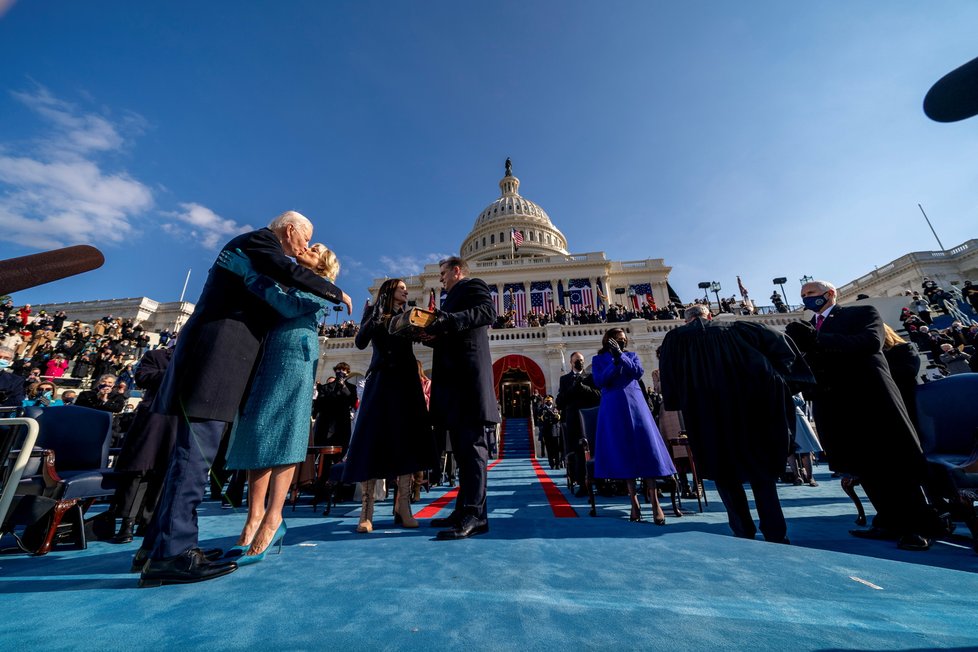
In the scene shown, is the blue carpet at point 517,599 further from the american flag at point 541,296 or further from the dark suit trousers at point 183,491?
the american flag at point 541,296

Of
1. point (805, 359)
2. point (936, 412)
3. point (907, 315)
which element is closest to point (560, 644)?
point (805, 359)

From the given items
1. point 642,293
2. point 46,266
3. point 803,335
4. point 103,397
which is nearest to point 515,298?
point 642,293

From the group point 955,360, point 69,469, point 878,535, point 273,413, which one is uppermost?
point 955,360

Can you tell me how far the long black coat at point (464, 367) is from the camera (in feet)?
9.34

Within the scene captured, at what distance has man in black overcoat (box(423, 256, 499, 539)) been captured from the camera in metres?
2.74

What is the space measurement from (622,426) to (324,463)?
3555mm

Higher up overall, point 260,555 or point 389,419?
point 389,419

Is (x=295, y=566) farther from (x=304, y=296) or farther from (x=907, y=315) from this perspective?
(x=907, y=315)

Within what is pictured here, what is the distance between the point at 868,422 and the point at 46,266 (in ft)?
16.8

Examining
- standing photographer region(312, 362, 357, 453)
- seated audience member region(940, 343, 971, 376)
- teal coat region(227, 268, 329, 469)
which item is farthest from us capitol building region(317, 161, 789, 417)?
teal coat region(227, 268, 329, 469)

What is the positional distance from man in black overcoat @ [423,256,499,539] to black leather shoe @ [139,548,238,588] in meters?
1.42

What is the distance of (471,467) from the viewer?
2768mm

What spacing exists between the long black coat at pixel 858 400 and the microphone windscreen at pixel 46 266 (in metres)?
4.67

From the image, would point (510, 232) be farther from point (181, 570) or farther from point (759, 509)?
point (181, 570)
